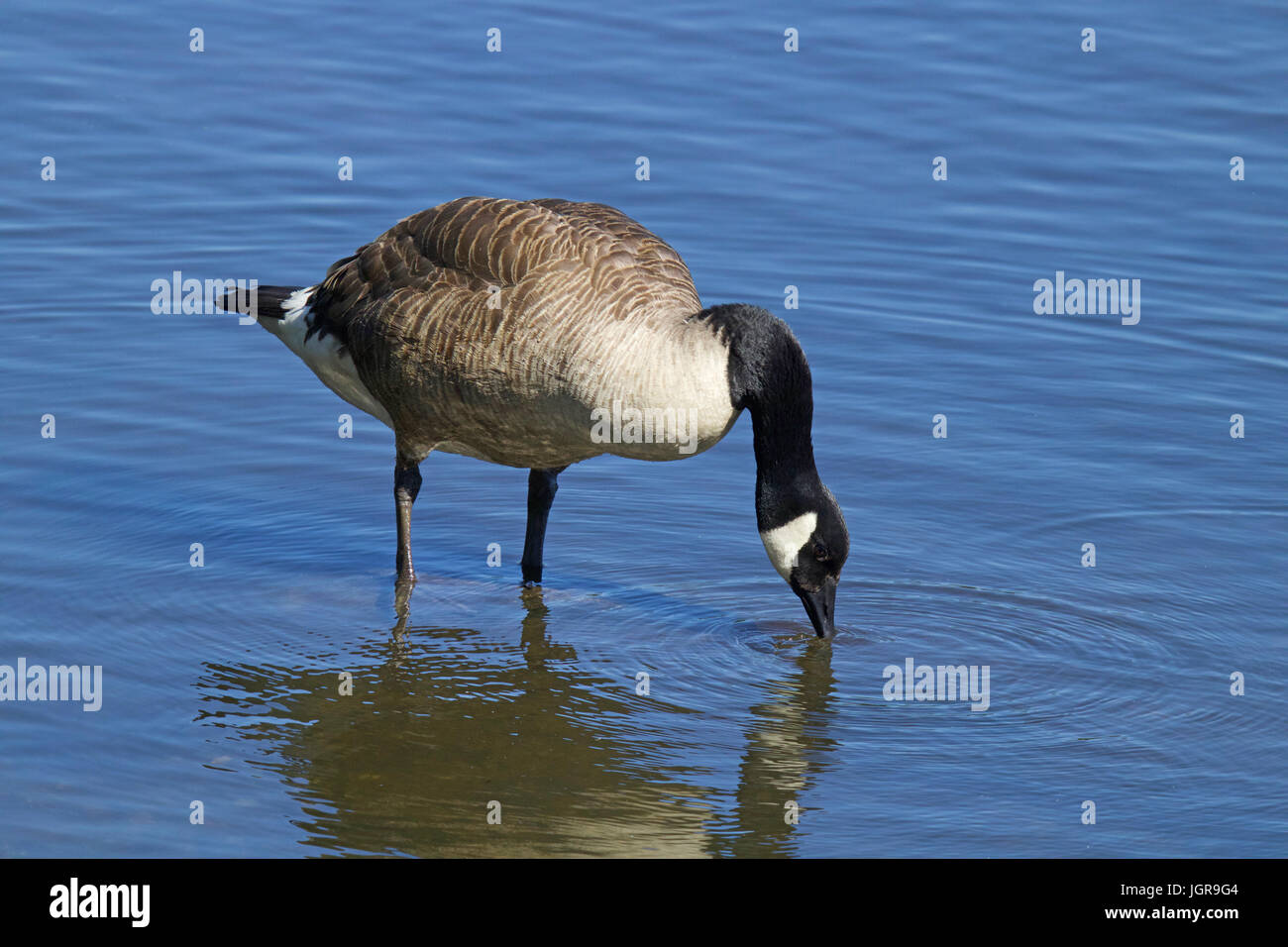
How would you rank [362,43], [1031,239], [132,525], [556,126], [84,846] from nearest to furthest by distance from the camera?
[84,846]
[132,525]
[1031,239]
[556,126]
[362,43]

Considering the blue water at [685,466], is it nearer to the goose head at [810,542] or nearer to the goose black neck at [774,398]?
the goose head at [810,542]

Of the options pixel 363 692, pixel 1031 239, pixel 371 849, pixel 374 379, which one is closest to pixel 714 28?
pixel 1031 239

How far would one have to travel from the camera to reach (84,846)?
6352mm

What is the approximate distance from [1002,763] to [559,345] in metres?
2.67

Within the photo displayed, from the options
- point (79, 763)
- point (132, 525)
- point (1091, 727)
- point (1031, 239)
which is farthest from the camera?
point (1031, 239)

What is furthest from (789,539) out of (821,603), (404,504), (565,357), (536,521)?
(404,504)

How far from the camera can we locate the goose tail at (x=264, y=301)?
30.9 ft

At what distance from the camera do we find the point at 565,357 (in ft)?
26.1

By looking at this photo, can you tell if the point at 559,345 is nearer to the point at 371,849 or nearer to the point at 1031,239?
the point at 371,849

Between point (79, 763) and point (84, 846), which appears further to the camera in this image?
point (79, 763)

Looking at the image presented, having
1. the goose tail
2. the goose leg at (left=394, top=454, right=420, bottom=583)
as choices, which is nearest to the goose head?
the goose leg at (left=394, top=454, right=420, bottom=583)

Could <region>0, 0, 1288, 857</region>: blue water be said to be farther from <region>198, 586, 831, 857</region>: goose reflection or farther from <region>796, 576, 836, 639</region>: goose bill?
<region>796, 576, 836, 639</region>: goose bill

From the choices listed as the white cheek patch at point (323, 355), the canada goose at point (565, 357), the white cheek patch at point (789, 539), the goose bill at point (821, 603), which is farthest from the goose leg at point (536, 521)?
the goose bill at point (821, 603)

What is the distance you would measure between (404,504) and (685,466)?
233 centimetres
